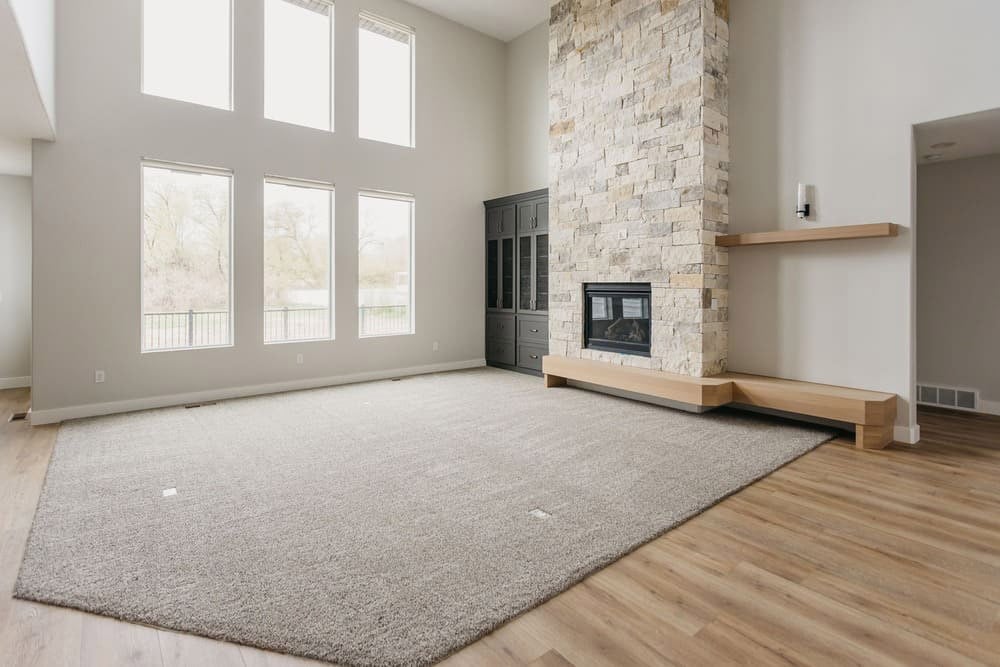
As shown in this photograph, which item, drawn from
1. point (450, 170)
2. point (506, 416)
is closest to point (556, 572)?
point (506, 416)

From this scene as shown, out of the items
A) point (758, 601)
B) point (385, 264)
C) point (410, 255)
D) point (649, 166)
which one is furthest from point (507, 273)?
point (758, 601)

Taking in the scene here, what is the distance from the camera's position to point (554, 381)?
600 centimetres

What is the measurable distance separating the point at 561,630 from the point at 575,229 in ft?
14.9

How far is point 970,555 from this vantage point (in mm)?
2236

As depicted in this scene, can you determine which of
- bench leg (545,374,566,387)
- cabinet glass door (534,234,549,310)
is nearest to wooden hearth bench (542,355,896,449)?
bench leg (545,374,566,387)

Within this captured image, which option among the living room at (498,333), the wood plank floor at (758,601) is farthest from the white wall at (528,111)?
the wood plank floor at (758,601)

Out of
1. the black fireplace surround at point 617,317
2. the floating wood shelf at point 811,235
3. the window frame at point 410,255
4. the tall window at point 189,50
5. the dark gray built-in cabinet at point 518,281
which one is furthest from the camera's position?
the dark gray built-in cabinet at point 518,281

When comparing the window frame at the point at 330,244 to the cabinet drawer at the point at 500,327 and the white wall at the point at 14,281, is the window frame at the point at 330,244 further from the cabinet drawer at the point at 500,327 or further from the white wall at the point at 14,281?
the white wall at the point at 14,281

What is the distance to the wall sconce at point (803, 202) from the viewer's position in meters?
4.26

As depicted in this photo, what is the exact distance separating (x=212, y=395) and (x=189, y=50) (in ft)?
11.1

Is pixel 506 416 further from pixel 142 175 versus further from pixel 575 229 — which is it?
pixel 142 175

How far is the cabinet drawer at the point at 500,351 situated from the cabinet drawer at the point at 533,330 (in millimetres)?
250

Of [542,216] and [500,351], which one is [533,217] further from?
[500,351]

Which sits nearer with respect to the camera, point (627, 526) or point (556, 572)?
point (556, 572)
